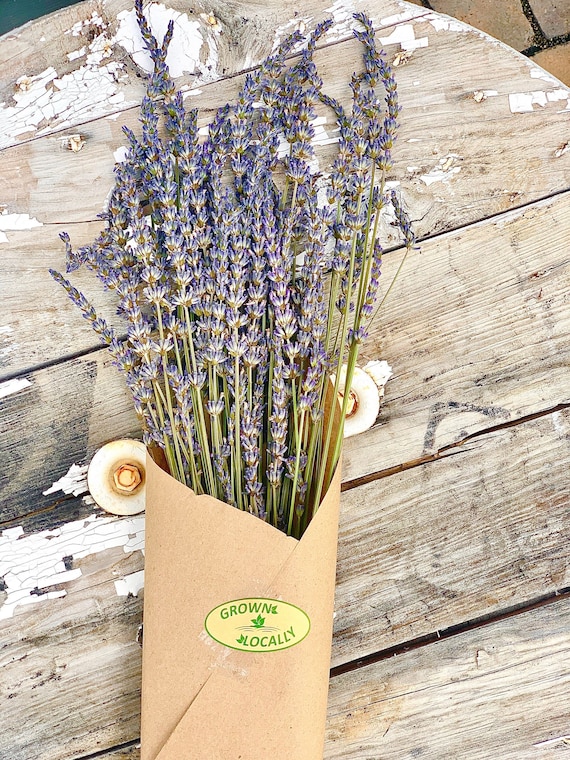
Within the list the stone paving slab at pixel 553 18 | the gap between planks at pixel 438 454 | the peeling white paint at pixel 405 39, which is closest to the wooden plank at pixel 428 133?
the peeling white paint at pixel 405 39

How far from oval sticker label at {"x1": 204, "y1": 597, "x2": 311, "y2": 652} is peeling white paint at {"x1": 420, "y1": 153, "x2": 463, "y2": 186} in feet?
2.35

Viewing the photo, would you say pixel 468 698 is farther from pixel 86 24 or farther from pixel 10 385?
pixel 86 24

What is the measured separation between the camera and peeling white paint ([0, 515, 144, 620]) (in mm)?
1073

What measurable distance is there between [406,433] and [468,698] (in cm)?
45

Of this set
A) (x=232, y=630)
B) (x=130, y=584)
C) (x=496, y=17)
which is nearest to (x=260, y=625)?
(x=232, y=630)

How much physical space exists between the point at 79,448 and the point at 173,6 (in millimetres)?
739

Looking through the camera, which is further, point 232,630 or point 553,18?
point 553,18

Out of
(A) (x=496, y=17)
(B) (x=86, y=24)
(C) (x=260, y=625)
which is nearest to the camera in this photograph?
(C) (x=260, y=625)

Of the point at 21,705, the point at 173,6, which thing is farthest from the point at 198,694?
the point at 173,6

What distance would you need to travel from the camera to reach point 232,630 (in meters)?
0.85

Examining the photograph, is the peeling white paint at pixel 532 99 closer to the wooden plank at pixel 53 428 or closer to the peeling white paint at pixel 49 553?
the wooden plank at pixel 53 428

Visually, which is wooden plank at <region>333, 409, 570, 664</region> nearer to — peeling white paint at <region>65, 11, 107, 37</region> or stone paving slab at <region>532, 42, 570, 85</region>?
peeling white paint at <region>65, 11, 107, 37</region>

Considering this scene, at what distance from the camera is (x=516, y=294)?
1084 millimetres

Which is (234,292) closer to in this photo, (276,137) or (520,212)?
(276,137)
